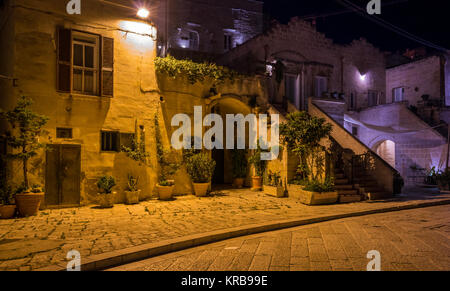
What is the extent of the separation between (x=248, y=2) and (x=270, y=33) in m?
8.39

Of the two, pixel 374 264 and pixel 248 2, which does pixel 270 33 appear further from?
pixel 374 264

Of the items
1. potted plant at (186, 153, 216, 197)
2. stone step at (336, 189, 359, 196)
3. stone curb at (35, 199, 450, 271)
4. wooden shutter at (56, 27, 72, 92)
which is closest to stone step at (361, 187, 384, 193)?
stone step at (336, 189, 359, 196)

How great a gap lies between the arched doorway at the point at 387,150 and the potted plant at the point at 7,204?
20.0 metres

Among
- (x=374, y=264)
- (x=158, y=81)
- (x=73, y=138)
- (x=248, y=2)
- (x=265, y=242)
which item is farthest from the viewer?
(x=248, y=2)

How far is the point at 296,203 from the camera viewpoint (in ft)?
34.8

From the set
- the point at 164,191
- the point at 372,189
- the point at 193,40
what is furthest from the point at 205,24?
the point at 372,189

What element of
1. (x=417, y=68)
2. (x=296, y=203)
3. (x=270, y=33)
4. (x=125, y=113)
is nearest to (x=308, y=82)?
(x=270, y=33)

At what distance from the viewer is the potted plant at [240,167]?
14.6 metres

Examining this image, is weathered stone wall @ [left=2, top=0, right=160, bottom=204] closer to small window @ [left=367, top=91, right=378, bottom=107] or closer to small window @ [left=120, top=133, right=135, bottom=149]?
small window @ [left=120, top=133, right=135, bottom=149]

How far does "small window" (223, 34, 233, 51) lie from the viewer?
2361 centimetres

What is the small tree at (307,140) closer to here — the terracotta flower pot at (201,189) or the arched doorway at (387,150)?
the terracotta flower pot at (201,189)

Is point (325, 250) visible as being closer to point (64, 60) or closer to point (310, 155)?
point (310, 155)

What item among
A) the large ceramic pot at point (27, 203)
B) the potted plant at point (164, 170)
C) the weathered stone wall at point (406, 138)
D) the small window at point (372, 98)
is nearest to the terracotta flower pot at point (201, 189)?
the potted plant at point (164, 170)

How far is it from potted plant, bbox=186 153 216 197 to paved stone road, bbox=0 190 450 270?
434 millimetres
